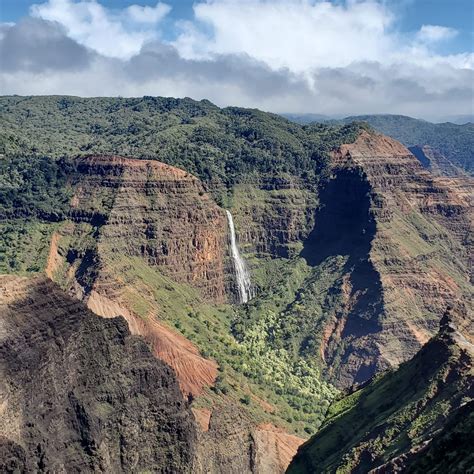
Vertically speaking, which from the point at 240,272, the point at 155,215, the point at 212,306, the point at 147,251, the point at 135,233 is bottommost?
the point at 212,306

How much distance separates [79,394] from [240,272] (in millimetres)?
113021

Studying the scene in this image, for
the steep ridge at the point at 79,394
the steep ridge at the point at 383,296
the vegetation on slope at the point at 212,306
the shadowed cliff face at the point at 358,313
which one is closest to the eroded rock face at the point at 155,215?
the vegetation on slope at the point at 212,306

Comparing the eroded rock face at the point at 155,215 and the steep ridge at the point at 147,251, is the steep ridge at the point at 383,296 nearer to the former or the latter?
the steep ridge at the point at 147,251

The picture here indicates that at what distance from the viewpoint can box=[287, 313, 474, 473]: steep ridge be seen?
79.9 m

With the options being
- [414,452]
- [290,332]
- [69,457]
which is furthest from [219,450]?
[290,332]

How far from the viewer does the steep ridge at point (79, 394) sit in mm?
74562

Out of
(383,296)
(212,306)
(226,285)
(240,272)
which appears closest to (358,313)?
(383,296)

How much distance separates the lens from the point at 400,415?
85.9 metres

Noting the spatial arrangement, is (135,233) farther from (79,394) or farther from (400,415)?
(400,415)

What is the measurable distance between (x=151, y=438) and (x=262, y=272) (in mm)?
114389

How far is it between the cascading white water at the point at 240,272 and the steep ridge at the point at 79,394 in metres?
97.8

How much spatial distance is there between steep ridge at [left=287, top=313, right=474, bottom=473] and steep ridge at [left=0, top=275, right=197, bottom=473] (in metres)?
18.0

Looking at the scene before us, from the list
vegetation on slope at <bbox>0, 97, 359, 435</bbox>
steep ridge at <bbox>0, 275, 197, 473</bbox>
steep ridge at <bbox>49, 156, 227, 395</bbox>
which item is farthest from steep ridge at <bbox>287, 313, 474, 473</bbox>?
steep ridge at <bbox>49, 156, 227, 395</bbox>

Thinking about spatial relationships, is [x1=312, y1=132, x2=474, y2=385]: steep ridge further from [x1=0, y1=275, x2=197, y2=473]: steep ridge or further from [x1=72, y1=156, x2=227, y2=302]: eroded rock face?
[x1=0, y1=275, x2=197, y2=473]: steep ridge
